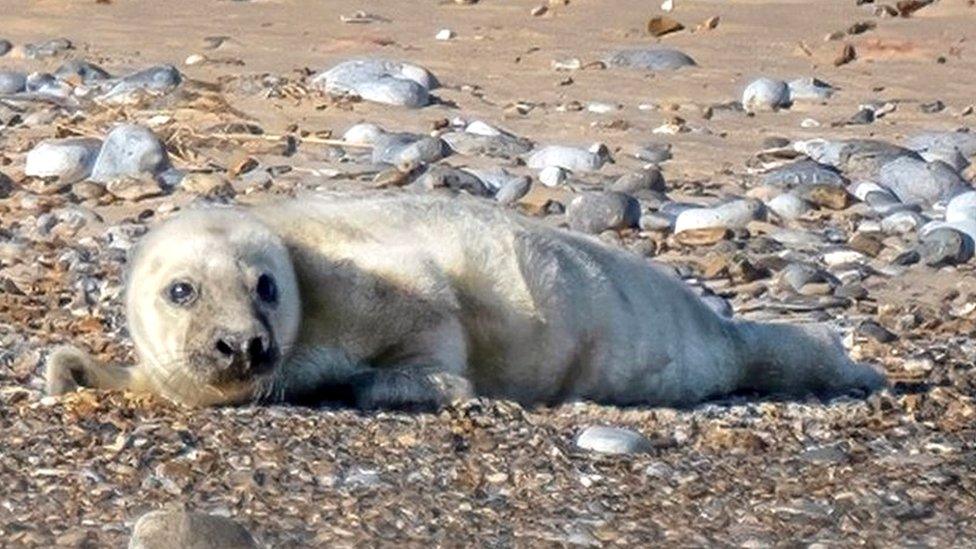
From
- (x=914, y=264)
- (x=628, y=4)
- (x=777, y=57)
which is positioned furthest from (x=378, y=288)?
(x=628, y=4)

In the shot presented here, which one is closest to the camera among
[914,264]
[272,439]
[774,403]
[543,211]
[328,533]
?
[328,533]

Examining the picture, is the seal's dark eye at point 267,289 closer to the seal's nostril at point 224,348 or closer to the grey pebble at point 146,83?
the seal's nostril at point 224,348

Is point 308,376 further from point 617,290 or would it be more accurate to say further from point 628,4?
point 628,4

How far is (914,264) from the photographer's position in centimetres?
703

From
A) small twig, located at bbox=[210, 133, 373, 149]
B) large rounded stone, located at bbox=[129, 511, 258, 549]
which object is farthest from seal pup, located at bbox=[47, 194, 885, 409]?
small twig, located at bbox=[210, 133, 373, 149]

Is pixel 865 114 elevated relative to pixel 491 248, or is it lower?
lower

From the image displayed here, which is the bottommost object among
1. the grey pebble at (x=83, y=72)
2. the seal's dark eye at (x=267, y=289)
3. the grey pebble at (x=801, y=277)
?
the grey pebble at (x=83, y=72)

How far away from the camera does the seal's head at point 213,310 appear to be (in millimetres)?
4930

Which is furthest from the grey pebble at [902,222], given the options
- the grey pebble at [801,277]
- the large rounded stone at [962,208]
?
the grey pebble at [801,277]

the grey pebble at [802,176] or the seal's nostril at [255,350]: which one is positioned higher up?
the seal's nostril at [255,350]

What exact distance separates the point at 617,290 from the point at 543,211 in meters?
2.07

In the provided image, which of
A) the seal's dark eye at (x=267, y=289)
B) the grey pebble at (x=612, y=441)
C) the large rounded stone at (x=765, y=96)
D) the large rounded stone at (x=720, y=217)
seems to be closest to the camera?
the grey pebble at (x=612, y=441)

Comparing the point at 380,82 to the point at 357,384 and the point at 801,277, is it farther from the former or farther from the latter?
the point at 357,384

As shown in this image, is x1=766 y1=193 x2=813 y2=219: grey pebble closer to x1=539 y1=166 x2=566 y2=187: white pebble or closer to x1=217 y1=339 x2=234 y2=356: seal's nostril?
x1=539 y1=166 x2=566 y2=187: white pebble
